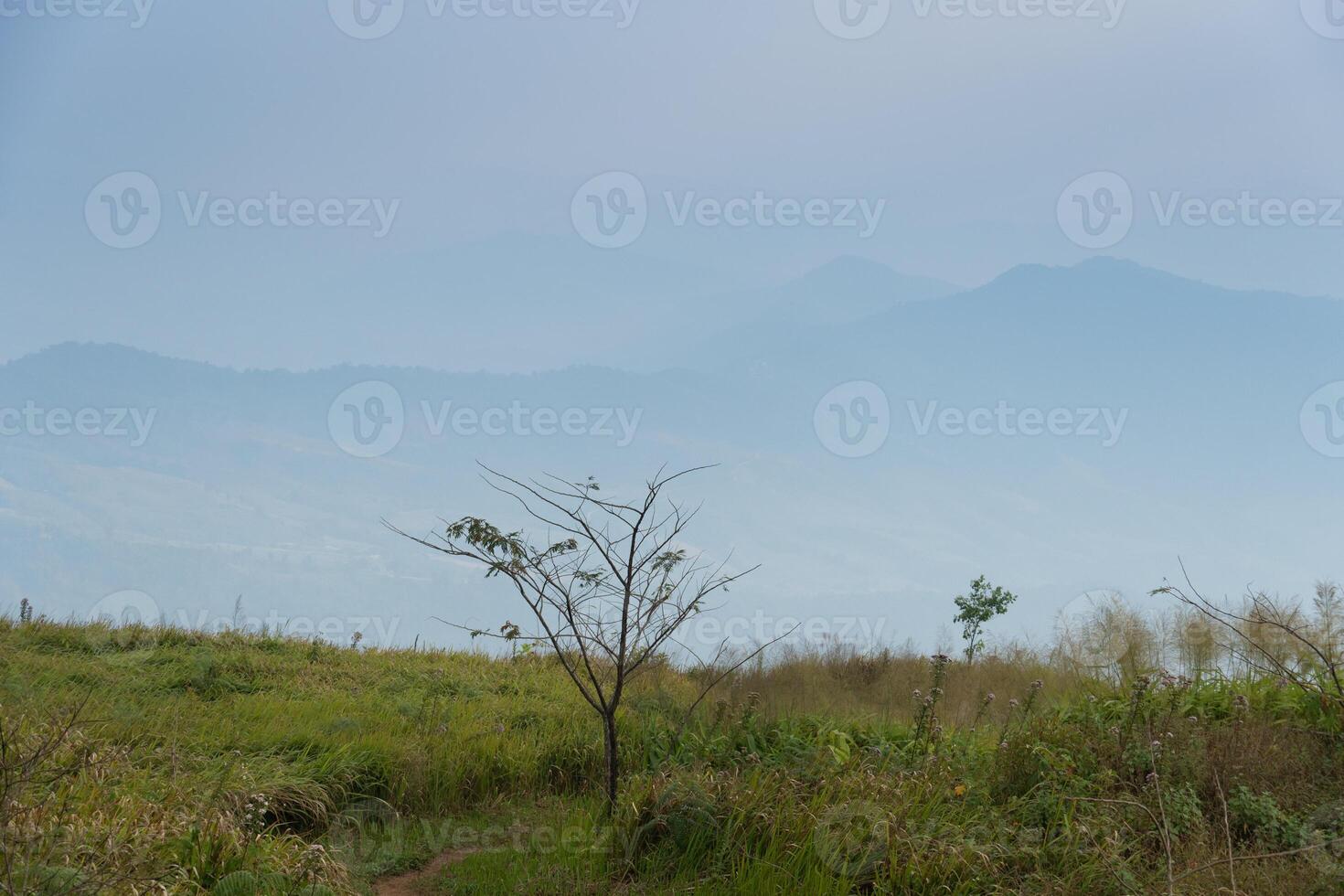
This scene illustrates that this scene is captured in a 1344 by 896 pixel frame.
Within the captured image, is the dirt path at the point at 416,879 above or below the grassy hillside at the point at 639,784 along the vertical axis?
below

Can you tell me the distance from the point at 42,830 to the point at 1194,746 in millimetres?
7193

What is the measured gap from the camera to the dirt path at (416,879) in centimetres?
615

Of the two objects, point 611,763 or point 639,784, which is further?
point 611,763

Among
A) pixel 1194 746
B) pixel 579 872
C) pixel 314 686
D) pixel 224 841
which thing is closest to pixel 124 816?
pixel 224 841

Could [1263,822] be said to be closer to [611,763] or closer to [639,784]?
[639,784]

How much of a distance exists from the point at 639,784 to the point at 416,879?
157 cm

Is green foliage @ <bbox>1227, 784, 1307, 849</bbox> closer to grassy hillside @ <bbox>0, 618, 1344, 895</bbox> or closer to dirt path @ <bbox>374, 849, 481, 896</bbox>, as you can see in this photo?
grassy hillside @ <bbox>0, 618, 1344, 895</bbox>

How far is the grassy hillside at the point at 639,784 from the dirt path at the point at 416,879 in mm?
58

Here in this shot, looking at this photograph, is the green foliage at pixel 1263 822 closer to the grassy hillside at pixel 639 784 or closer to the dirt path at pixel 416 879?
the grassy hillside at pixel 639 784

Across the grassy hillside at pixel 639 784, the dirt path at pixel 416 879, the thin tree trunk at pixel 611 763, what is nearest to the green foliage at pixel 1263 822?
the grassy hillside at pixel 639 784

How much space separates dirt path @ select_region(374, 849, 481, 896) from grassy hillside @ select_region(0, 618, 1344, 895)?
0.06 meters

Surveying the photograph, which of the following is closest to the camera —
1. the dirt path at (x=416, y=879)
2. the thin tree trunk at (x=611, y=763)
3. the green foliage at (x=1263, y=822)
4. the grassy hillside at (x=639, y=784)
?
the grassy hillside at (x=639, y=784)

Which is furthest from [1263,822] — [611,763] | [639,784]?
[611,763]

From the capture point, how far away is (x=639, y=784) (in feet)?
20.8
